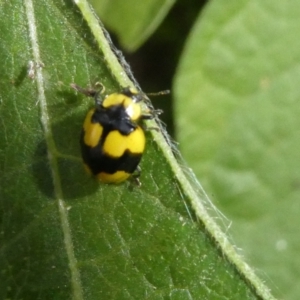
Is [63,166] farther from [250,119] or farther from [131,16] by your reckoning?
[250,119]

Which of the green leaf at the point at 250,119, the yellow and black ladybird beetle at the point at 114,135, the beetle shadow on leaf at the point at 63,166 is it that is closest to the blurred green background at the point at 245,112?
the green leaf at the point at 250,119

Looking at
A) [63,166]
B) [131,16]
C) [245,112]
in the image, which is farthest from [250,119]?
[63,166]

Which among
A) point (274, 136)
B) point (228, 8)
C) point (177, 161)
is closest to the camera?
point (177, 161)

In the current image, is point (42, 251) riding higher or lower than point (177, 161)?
lower

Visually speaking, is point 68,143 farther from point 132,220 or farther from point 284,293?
point 284,293

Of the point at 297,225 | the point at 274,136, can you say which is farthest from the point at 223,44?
the point at 297,225

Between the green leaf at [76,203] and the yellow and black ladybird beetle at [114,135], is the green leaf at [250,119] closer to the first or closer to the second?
the yellow and black ladybird beetle at [114,135]
